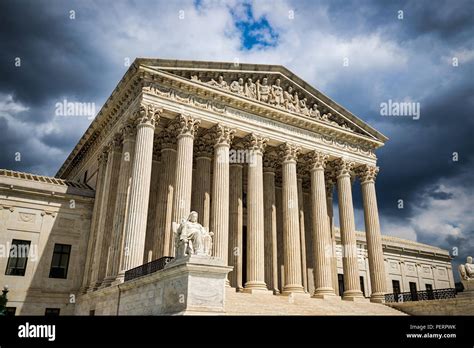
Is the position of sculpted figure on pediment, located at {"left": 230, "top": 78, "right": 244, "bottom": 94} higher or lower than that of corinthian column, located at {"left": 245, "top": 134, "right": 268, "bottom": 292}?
higher

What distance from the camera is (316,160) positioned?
32.6m

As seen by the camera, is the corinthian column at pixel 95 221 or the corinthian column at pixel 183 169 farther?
the corinthian column at pixel 95 221

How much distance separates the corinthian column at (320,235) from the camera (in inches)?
1148

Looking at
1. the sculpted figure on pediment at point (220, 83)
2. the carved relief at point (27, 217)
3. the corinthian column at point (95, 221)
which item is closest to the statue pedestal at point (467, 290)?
the sculpted figure on pediment at point (220, 83)

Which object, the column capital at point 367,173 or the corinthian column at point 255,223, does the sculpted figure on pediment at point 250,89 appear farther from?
the column capital at point 367,173

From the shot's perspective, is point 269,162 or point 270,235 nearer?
point 270,235

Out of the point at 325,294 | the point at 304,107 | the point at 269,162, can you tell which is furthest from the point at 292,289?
the point at 304,107

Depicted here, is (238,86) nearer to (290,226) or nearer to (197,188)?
(197,188)

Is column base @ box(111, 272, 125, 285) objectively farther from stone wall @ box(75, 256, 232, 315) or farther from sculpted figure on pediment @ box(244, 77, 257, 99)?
sculpted figure on pediment @ box(244, 77, 257, 99)

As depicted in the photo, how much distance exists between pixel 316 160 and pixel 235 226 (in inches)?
327

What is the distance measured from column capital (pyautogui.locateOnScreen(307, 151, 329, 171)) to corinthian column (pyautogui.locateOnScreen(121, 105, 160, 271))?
1312 centimetres

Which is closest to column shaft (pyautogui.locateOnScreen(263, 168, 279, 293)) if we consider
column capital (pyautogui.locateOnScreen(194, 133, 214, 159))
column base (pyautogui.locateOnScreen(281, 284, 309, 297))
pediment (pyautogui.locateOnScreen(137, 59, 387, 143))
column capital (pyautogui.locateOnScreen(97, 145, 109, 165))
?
column base (pyautogui.locateOnScreen(281, 284, 309, 297))

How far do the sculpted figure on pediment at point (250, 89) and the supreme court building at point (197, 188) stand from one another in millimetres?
100

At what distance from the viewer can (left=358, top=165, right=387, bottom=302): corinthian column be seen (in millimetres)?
31791
